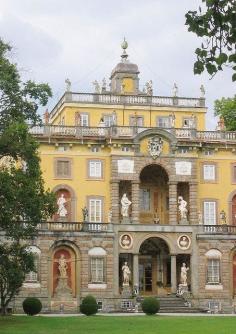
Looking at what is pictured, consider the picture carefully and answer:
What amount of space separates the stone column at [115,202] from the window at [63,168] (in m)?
3.19

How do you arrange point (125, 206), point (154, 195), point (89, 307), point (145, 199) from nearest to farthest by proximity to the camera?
point (89, 307) < point (125, 206) < point (145, 199) < point (154, 195)

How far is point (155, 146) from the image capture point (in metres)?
53.9

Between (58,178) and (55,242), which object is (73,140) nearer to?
(58,178)

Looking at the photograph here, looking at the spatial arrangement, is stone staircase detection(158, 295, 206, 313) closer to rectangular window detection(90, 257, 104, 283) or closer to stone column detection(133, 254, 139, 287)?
stone column detection(133, 254, 139, 287)

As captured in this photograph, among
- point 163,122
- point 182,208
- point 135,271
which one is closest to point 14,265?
point 135,271

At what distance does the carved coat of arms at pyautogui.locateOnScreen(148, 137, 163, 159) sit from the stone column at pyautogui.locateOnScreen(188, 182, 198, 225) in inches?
125

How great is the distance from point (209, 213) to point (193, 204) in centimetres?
165

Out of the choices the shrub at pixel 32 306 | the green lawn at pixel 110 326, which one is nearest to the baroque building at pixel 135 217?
the shrub at pixel 32 306

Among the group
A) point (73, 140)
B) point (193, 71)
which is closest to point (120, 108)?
point (73, 140)

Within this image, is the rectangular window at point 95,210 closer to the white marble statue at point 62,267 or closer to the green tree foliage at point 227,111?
the white marble statue at point 62,267

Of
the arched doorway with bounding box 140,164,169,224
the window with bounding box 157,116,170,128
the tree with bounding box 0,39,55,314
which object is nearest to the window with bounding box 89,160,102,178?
the arched doorway with bounding box 140,164,169,224

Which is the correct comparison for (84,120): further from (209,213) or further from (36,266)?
(36,266)

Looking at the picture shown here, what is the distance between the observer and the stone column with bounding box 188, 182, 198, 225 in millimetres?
53500

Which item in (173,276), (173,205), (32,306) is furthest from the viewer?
(173,205)
